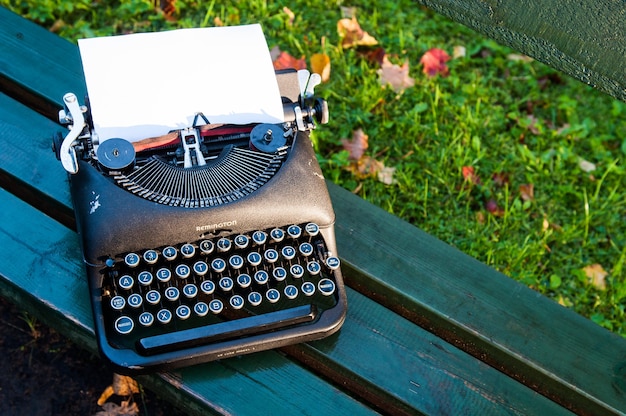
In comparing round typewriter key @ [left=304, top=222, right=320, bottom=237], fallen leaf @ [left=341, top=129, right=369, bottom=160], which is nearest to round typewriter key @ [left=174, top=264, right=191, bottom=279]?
round typewriter key @ [left=304, top=222, right=320, bottom=237]

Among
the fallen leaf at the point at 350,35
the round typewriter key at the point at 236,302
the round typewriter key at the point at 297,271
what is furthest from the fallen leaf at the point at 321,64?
the round typewriter key at the point at 236,302

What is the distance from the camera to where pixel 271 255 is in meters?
1.84

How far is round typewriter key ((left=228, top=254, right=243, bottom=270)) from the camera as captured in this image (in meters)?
1.82

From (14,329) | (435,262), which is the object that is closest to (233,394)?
(435,262)

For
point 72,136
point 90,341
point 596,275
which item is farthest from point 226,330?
point 596,275

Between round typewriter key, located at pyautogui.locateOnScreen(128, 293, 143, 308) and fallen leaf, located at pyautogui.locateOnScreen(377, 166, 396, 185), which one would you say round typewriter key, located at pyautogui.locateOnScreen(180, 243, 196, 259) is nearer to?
round typewriter key, located at pyautogui.locateOnScreen(128, 293, 143, 308)

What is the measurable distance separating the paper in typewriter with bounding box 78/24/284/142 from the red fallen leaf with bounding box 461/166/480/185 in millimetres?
1073

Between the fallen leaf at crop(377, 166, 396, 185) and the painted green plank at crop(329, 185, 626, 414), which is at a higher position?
the painted green plank at crop(329, 185, 626, 414)

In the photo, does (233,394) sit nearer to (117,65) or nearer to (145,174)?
→ (145,174)

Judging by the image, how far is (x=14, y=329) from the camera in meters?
2.29

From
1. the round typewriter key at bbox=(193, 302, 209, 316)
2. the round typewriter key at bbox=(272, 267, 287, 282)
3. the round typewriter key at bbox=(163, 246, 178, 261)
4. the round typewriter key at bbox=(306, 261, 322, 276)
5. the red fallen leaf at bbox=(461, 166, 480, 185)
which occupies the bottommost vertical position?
the red fallen leaf at bbox=(461, 166, 480, 185)

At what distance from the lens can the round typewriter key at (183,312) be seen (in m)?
1.76

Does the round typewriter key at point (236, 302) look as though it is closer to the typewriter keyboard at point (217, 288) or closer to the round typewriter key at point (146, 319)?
the typewriter keyboard at point (217, 288)

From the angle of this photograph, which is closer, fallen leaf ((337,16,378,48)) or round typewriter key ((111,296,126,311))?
round typewriter key ((111,296,126,311))
